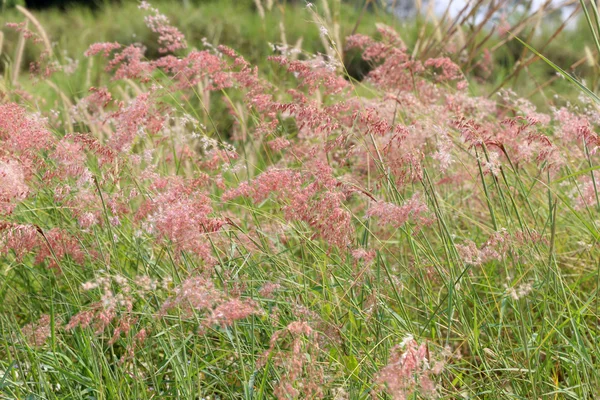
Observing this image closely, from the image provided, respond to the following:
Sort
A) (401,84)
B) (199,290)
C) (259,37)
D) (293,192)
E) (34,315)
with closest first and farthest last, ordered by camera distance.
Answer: (199,290) < (293,192) < (34,315) < (401,84) < (259,37)

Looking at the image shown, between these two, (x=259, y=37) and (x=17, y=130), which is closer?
(x=17, y=130)

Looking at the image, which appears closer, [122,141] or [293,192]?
[293,192]

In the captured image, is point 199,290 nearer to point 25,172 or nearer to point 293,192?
point 293,192

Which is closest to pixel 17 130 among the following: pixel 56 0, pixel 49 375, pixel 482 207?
pixel 49 375

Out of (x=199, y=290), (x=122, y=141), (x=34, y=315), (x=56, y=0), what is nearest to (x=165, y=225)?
(x=199, y=290)

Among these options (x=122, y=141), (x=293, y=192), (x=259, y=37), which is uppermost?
(x=293, y=192)

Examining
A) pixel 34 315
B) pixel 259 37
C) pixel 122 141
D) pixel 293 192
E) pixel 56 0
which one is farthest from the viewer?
pixel 56 0

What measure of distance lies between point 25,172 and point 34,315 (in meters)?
0.82

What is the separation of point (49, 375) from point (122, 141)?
0.82 meters

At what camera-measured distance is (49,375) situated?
8.14 ft

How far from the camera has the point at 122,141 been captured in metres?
2.36

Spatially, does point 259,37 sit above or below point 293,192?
below

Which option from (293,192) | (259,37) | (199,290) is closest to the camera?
(199,290)

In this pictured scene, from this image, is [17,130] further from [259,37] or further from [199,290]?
[259,37]
